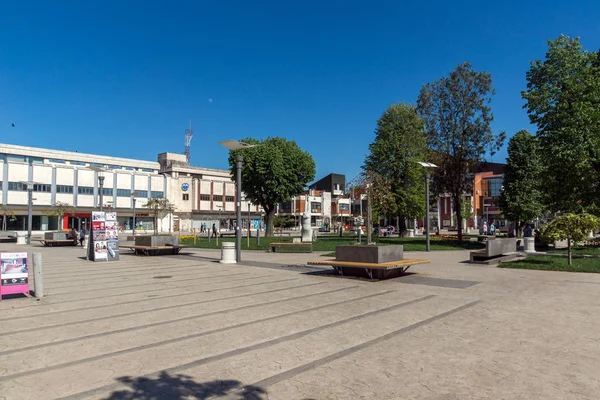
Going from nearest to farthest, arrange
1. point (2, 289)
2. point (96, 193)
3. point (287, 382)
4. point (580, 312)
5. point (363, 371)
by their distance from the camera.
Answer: point (287, 382) → point (363, 371) → point (580, 312) → point (2, 289) → point (96, 193)

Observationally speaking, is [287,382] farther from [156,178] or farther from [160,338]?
[156,178]

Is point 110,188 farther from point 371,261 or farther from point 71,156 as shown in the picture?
point 371,261

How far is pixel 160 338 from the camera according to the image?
6180 millimetres

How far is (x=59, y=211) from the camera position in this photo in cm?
5328

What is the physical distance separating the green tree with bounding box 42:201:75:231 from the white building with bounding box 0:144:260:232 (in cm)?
81

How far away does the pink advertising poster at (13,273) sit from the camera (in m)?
9.27

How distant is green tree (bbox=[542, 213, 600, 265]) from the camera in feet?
49.2

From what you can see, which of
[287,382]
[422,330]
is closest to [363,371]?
[287,382]

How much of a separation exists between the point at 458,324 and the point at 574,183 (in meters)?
21.4

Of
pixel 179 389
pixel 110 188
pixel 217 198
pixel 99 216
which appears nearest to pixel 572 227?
pixel 179 389

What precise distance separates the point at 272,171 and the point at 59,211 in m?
29.2

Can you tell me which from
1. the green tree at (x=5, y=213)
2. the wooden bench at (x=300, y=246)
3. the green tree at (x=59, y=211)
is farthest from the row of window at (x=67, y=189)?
the wooden bench at (x=300, y=246)

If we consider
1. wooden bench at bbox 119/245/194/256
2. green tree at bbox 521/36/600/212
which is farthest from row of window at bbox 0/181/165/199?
green tree at bbox 521/36/600/212

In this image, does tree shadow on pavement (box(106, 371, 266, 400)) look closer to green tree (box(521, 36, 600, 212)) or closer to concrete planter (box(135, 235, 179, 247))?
concrete planter (box(135, 235, 179, 247))
